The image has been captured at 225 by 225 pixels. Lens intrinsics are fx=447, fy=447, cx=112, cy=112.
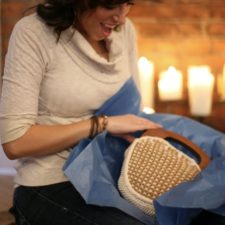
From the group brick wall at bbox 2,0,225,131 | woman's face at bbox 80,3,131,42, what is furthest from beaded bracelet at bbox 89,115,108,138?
brick wall at bbox 2,0,225,131

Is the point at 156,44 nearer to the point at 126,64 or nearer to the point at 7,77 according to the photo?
the point at 126,64

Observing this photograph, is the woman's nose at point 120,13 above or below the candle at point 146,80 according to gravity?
above

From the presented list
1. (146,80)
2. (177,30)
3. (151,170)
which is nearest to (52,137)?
(151,170)

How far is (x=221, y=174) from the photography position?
909 mm

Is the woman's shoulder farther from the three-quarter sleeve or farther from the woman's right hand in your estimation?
the woman's right hand

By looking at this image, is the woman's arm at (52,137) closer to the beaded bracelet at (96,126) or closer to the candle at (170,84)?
the beaded bracelet at (96,126)

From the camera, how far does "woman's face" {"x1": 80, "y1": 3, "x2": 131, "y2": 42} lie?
1021mm

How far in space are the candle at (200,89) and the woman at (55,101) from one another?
0.75m

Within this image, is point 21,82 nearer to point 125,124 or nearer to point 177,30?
point 125,124

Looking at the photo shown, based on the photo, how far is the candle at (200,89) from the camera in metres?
1.79

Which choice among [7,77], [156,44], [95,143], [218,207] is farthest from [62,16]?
[156,44]

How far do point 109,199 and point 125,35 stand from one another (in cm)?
51

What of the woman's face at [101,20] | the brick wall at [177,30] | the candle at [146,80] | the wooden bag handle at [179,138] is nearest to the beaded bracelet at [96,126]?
the wooden bag handle at [179,138]

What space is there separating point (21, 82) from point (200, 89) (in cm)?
100
